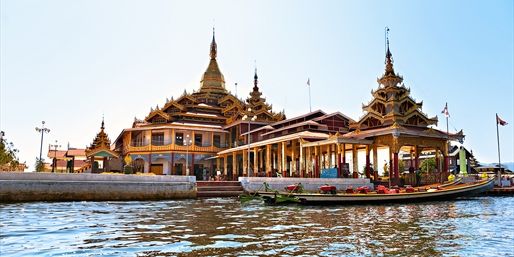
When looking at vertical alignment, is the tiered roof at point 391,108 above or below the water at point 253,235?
above

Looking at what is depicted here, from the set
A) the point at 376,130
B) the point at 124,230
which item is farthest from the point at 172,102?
the point at 124,230

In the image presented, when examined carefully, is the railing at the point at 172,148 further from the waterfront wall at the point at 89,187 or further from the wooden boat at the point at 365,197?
the wooden boat at the point at 365,197

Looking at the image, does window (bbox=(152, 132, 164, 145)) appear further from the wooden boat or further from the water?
the water

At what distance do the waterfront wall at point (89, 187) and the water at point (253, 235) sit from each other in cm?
783

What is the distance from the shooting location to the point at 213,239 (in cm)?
1048

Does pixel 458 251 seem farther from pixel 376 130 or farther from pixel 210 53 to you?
pixel 210 53

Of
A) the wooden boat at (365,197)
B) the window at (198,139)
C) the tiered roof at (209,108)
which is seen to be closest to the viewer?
the wooden boat at (365,197)

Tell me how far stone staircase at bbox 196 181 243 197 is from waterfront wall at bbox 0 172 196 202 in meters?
1.33

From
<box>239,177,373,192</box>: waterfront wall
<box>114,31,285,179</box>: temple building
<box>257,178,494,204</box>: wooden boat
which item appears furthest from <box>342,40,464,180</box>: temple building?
<box>114,31,285,179</box>: temple building

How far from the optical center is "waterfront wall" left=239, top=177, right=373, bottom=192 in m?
28.5

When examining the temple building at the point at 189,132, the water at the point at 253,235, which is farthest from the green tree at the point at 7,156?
the water at the point at 253,235

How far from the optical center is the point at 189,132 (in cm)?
4791

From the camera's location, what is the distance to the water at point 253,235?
895 cm

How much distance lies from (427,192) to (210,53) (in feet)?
165
